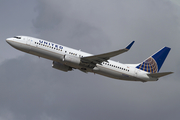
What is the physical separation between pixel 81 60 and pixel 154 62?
18.3m

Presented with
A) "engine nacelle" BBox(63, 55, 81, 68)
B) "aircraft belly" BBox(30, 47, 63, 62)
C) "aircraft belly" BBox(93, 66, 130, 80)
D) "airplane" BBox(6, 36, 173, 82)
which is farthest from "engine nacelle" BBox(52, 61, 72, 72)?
"aircraft belly" BBox(93, 66, 130, 80)

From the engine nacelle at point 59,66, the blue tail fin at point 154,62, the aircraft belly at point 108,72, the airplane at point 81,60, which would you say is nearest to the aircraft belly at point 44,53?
the airplane at point 81,60

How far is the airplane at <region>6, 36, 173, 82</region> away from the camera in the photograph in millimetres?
53969

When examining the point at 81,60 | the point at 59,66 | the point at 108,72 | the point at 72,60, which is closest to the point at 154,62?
the point at 108,72

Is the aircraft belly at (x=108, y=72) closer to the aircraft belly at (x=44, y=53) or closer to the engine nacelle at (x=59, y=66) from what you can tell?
the engine nacelle at (x=59, y=66)

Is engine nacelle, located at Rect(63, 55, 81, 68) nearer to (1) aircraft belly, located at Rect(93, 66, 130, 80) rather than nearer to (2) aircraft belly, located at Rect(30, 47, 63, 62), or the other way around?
(2) aircraft belly, located at Rect(30, 47, 63, 62)

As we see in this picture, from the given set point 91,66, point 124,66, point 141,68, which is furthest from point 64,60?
point 141,68

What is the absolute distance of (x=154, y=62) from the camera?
6444 cm

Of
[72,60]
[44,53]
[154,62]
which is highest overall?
[154,62]

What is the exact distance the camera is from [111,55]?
53.0m

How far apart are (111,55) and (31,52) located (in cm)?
1485

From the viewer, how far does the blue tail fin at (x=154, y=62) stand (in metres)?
62.5

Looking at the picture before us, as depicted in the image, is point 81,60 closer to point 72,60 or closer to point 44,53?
point 72,60

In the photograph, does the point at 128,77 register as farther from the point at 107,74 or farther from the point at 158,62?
the point at 158,62
